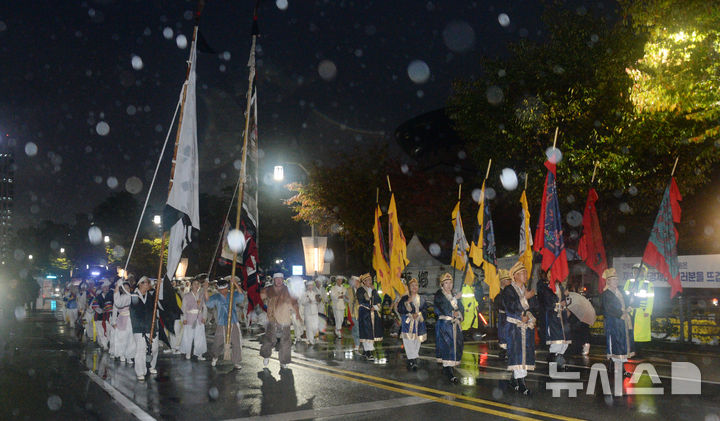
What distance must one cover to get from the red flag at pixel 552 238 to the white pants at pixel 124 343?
8883 mm

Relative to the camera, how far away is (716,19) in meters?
10.3

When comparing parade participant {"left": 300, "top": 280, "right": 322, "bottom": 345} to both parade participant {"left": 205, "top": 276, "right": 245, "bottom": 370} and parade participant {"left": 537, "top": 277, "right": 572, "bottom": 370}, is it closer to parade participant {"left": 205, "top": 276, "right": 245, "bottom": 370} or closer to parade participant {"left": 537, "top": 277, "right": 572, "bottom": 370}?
parade participant {"left": 205, "top": 276, "right": 245, "bottom": 370}

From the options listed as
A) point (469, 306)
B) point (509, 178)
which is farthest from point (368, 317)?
point (509, 178)

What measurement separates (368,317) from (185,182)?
18.8ft

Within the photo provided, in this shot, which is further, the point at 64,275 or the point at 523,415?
the point at 64,275

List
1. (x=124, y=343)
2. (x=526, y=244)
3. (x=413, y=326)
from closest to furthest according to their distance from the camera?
(x=413, y=326), (x=124, y=343), (x=526, y=244)

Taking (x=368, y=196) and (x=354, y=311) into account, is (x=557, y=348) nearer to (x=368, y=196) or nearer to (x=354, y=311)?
(x=354, y=311)

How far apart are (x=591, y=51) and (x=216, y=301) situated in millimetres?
12147

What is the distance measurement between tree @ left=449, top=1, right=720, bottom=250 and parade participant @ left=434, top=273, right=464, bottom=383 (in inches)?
272

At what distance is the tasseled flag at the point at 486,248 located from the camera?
47.8 ft

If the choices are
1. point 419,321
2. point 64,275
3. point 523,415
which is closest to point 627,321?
point 419,321

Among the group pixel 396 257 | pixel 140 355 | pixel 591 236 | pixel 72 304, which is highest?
pixel 591 236

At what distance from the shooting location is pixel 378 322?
14.7 metres

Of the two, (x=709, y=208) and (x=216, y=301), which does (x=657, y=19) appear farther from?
(x=709, y=208)
